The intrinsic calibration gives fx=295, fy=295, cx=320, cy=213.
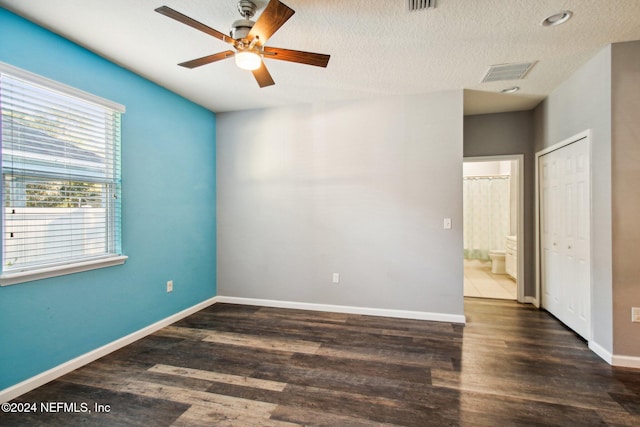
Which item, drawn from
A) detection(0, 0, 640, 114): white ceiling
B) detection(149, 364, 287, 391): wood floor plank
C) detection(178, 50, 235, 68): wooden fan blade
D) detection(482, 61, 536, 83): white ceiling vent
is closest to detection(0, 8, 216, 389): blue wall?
detection(0, 0, 640, 114): white ceiling

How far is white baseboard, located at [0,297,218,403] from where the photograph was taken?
2014 mm

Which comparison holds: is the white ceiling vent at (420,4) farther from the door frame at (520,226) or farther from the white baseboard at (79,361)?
the white baseboard at (79,361)

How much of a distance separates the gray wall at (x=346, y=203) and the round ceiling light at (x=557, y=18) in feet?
3.93

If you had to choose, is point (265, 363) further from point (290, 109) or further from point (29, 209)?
point (290, 109)

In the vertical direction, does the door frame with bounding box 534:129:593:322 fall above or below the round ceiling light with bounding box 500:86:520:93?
below

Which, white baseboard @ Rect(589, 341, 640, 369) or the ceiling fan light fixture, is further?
white baseboard @ Rect(589, 341, 640, 369)

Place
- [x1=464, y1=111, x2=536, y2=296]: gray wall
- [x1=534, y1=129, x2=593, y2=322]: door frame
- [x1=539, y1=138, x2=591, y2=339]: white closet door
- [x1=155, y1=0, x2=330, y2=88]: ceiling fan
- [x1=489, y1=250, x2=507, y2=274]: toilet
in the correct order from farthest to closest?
[x1=489, y1=250, x2=507, y2=274]: toilet → [x1=464, y1=111, x2=536, y2=296]: gray wall → [x1=539, y1=138, x2=591, y2=339]: white closet door → [x1=534, y1=129, x2=593, y2=322]: door frame → [x1=155, y1=0, x2=330, y2=88]: ceiling fan

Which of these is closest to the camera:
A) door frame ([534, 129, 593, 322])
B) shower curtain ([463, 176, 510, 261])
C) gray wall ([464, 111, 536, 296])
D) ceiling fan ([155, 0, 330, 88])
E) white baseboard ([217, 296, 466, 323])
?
ceiling fan ([155, 0, 330, 88])

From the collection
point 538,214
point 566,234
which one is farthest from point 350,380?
point 538,214

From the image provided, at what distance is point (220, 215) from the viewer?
13.6 feet

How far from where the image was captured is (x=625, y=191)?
2.39m

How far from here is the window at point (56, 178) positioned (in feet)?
6.66

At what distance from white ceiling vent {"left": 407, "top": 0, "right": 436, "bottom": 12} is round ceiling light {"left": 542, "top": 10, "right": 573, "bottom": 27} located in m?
0.87

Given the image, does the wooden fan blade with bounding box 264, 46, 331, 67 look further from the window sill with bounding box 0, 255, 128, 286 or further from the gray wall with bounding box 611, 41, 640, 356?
the gray wall with bounding box 611, 41, 640, 356
